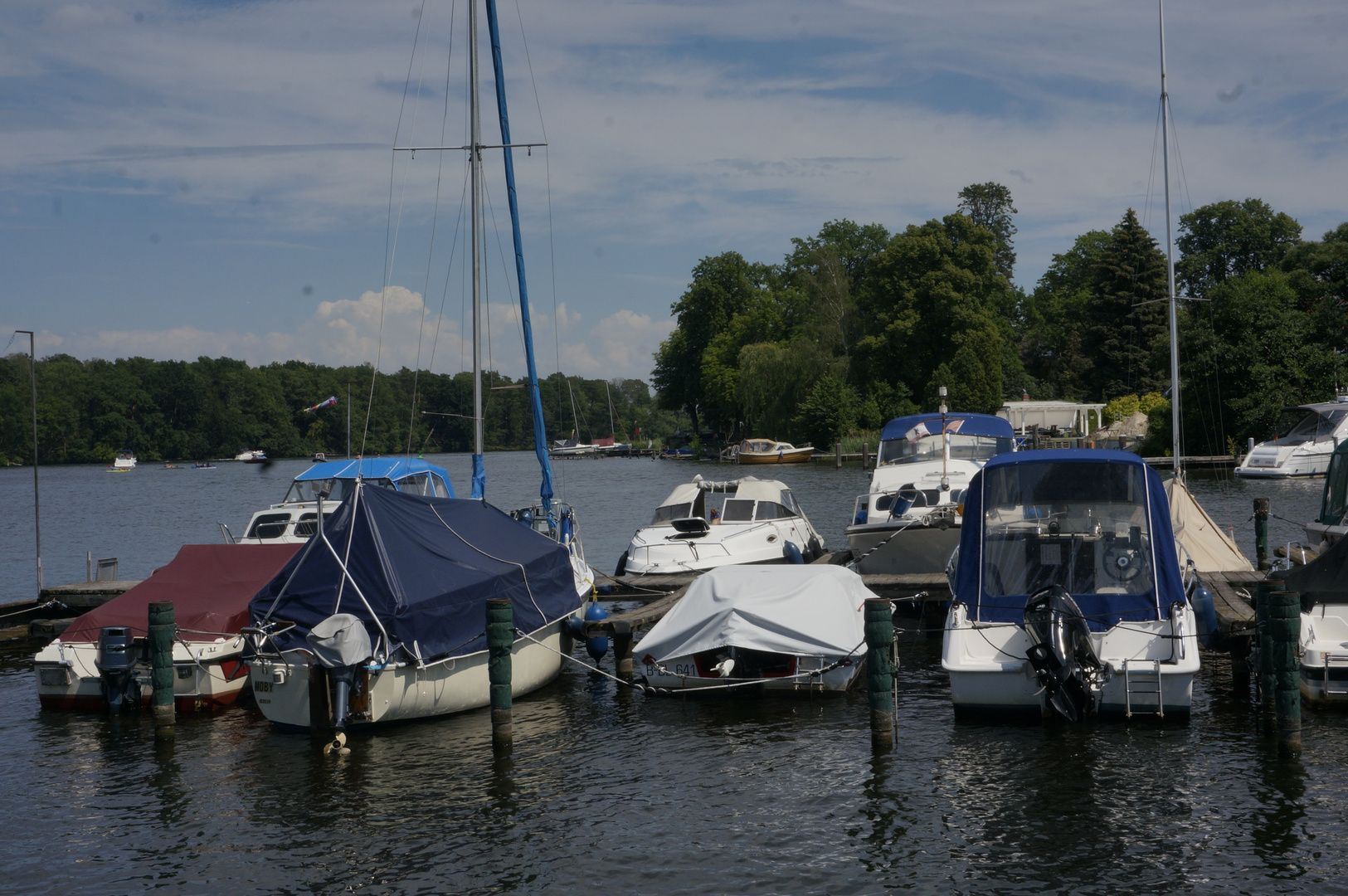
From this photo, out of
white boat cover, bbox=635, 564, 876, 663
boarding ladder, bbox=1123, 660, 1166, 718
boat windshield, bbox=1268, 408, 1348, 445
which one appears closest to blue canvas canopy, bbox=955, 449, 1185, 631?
boarding ladder, bbox=1123, 660, 1166, 718

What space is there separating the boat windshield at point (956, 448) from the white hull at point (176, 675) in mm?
16267

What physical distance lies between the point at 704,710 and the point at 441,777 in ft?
13.0

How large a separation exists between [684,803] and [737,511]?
13164mm

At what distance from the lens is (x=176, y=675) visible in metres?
15.3

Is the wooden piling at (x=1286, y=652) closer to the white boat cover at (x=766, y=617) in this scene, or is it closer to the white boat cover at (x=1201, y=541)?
the white boat cover at (x=766, y=617)

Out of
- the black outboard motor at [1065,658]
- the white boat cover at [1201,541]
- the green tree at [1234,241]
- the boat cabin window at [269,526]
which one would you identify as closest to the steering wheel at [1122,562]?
the black outboard motor at [1065,658]

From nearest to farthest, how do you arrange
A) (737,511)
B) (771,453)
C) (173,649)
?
(173,649) < (737,511) < (771,453)

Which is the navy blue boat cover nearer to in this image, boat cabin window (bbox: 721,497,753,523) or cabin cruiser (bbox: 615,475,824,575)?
cabin cruiser (bbox: 615,475,824,575)

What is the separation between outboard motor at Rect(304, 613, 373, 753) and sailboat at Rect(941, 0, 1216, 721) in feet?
23.1

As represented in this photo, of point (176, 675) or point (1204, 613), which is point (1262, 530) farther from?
point (176, 675)

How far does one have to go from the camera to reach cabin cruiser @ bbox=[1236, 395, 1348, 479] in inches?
1870

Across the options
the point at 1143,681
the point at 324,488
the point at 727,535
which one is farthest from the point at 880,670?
the point at 324,488

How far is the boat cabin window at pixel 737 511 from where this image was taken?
965 inches

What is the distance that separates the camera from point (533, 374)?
25.0 m
